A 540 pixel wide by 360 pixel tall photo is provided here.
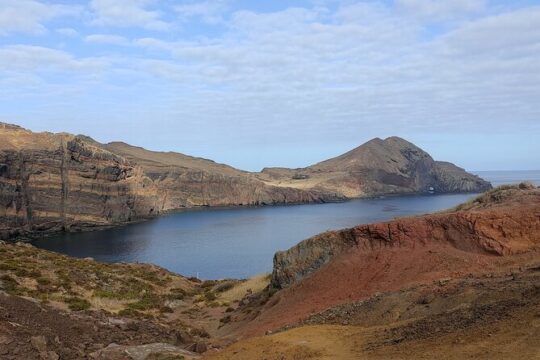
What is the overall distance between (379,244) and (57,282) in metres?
22.5

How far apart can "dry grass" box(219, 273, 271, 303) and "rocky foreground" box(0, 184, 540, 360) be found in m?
3.08

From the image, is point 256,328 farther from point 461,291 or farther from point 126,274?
point 126,274

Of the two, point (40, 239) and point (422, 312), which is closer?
point (422, 312)

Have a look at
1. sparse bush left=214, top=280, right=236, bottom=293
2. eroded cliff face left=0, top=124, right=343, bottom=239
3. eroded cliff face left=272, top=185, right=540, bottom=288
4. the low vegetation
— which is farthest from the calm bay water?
the low vegetation

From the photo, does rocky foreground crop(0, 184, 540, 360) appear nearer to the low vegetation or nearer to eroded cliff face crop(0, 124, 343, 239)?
the low vegetation

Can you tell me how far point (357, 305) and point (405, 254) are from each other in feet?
16.2

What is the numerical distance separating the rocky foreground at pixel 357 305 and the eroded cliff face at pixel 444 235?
58mm

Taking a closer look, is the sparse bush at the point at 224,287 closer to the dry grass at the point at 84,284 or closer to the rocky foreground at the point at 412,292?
the dry grass at the point at 84,284

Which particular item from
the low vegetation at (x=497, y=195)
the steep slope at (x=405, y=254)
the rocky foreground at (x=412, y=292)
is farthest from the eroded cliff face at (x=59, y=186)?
the low vegetation at (x=497, y=195)

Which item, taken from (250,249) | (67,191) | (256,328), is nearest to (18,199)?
(67,191)

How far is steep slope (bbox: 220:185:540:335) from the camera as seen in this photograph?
70.7 ft

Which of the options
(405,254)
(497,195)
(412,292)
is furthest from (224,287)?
(412,292)

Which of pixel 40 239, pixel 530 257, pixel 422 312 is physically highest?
pixel 530 257

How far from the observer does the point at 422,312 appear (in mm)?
17266
